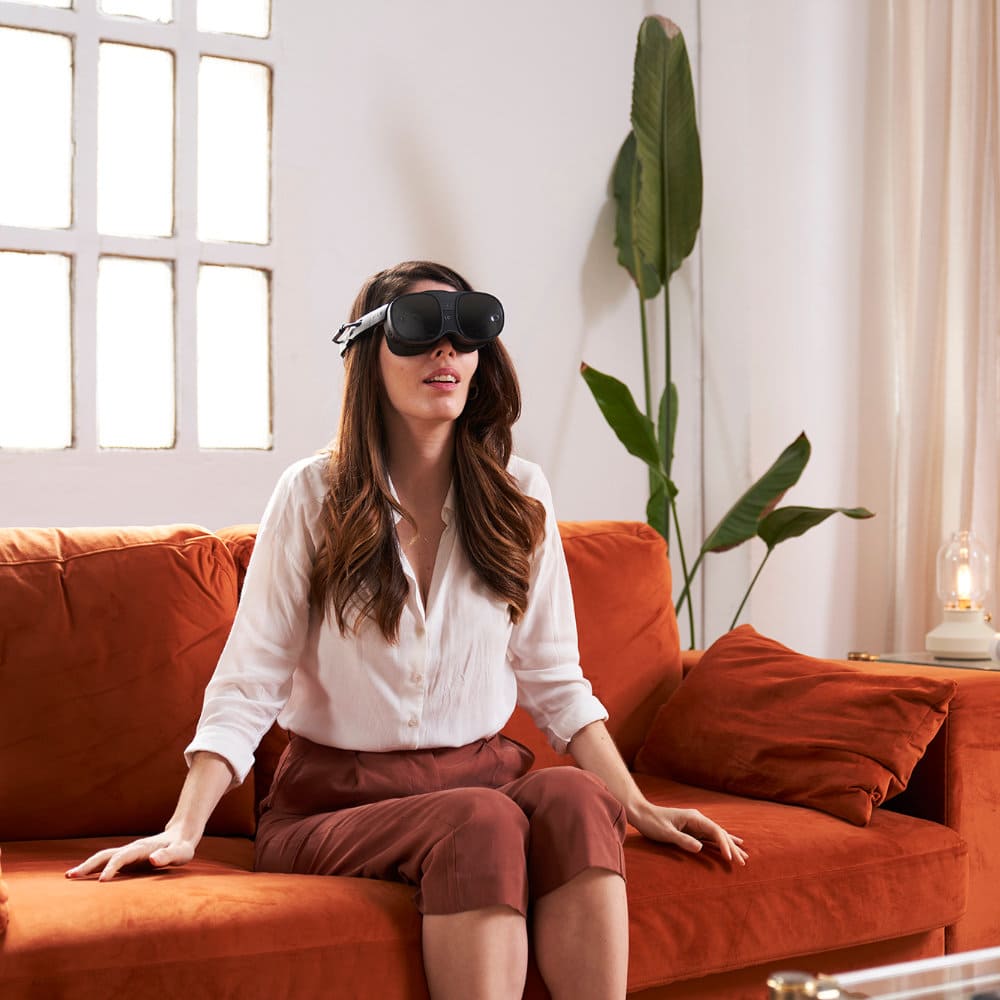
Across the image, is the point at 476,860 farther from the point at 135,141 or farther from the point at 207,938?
the point at 135,141

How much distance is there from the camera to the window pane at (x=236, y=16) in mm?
3027

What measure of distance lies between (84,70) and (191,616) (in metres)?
1.45

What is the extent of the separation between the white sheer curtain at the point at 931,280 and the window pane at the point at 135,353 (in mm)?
1884

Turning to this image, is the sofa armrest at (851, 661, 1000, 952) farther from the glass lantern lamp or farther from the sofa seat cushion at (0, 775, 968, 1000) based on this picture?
the glass lantern lamp

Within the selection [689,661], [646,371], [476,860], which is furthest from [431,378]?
[646,371]

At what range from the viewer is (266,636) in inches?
70.0

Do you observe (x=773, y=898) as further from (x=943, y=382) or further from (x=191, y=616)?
(x=943, y=382)

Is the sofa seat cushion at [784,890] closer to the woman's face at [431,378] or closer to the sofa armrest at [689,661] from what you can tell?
the sofa armrest at [689,661]

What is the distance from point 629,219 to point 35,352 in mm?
1537

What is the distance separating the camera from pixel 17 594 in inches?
77.9

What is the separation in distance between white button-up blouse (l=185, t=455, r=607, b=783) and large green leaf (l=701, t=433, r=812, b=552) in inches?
49.7

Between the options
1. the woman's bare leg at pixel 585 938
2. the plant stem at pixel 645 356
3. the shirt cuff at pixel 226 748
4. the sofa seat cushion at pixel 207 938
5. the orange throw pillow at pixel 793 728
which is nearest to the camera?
the sofa seat cushion at pixel 207 938

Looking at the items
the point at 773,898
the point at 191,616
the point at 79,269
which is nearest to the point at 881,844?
the point at 773,898

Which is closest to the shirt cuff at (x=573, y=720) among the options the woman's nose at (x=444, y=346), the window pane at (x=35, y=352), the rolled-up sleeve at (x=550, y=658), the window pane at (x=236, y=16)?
the rolled-up sleeve at (x=550, y=658)
